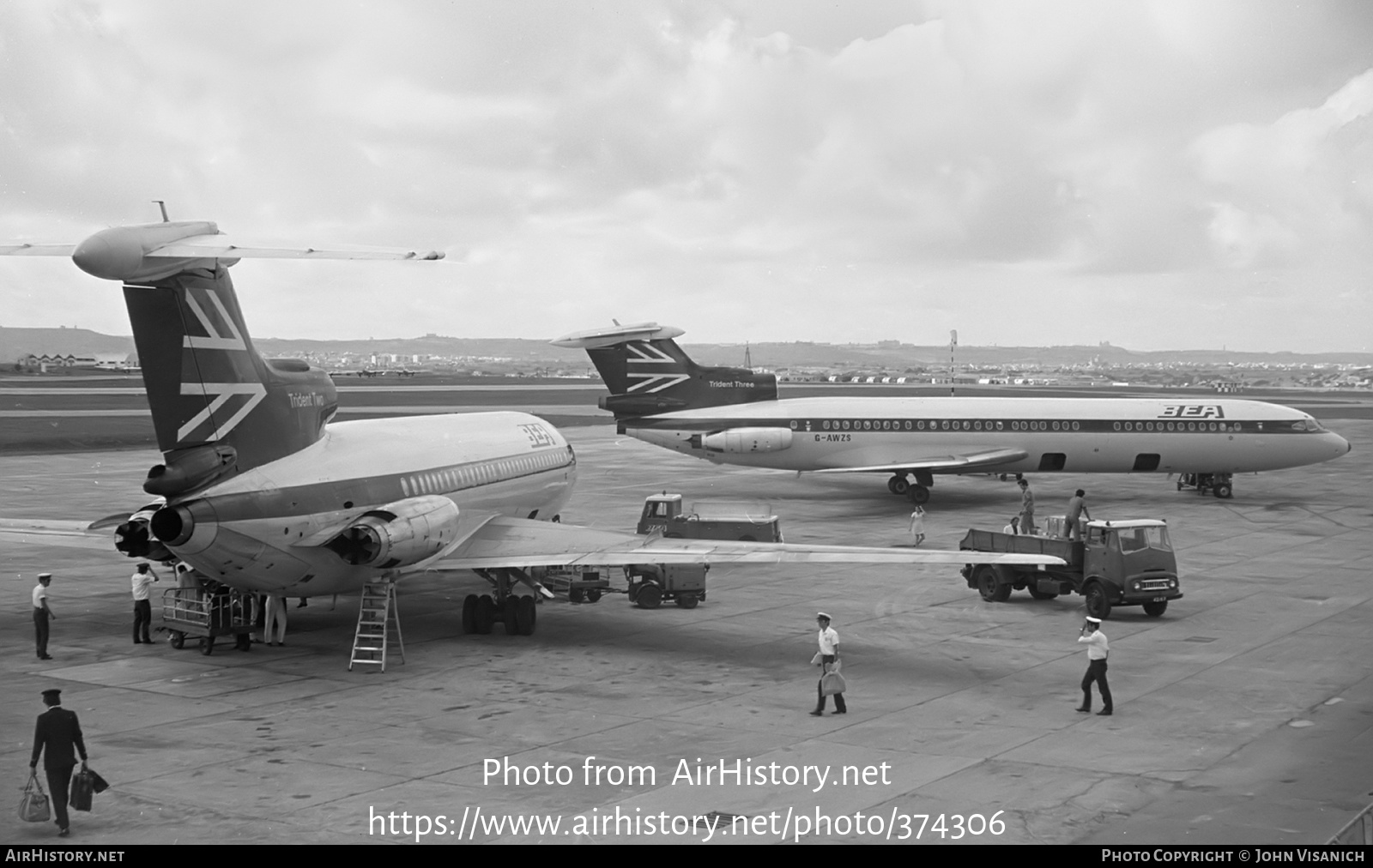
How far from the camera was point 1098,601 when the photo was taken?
25.3m

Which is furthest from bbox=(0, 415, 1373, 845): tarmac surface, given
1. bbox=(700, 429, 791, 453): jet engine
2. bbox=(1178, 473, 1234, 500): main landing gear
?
bbox=(1178, 473, 1234, 500): main landing gear

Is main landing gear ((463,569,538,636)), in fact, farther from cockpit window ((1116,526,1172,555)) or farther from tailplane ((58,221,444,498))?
cockpit window ((1116,526,1172,555))

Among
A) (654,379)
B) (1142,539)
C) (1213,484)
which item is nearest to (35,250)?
(1142,539)

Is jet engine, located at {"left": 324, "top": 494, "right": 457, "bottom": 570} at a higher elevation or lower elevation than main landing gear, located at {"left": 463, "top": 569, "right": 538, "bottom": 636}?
higher

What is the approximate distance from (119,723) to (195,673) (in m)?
3.19

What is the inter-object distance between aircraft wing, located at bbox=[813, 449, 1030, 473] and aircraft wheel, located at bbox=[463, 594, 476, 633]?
23885 mm

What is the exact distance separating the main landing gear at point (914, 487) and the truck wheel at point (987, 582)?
17.1 meters

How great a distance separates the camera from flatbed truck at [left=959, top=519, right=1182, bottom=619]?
25.3 m

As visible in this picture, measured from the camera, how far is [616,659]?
22156mm

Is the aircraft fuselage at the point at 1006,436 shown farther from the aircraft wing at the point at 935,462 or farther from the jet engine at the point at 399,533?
the jet engine at the point at 399,533

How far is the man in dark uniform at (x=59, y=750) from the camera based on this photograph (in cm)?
1341

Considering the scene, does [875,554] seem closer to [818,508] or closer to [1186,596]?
[1186,596]

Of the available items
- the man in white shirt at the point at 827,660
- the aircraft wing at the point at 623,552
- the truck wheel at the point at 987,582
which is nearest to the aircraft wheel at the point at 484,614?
the aircraft wing at the point at 623,552

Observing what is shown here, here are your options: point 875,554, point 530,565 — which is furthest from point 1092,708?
point 530,565
